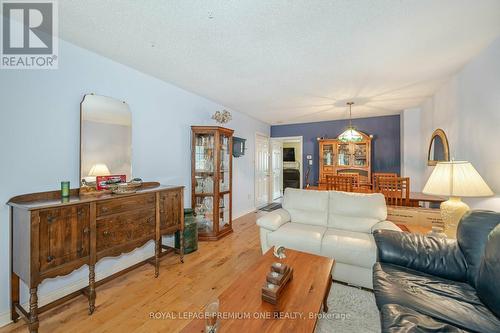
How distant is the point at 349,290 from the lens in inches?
83.6

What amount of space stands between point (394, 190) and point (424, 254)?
1.83m

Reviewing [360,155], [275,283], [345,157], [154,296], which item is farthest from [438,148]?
[154,296]

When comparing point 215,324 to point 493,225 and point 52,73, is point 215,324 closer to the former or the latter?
point 493,225

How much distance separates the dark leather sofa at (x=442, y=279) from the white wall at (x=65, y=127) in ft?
8.93

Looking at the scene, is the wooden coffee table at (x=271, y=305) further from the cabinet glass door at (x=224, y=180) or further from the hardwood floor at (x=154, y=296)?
the cabinet glass door at (x=224, y=180)

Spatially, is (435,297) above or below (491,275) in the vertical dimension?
below

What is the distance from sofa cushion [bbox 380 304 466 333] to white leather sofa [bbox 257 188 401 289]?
3.19 feet

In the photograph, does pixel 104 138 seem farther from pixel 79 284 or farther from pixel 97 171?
pixel 79 284

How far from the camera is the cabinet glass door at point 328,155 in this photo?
5.53m

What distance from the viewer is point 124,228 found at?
2127 mm

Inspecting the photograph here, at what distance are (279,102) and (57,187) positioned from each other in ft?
11.4

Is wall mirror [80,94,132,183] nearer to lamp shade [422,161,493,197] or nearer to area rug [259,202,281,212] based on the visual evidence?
lamp shade [422,161,493,197]

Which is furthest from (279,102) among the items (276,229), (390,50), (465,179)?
(465,179)

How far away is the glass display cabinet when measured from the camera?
3.53 metres
